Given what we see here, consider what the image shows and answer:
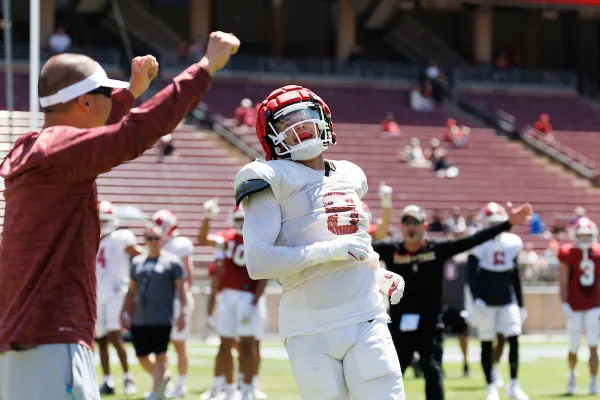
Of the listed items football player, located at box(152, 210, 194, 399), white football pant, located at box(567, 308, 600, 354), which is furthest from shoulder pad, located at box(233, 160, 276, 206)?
white football pant, located at box(567, 308, 600, 354)

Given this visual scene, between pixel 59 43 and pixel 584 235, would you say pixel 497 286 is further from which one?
pixel 59 43

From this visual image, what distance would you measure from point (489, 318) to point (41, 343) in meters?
8.74

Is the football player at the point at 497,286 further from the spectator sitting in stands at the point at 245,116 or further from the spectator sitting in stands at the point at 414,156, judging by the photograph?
the spectator sitting in stands at the point at 414,156

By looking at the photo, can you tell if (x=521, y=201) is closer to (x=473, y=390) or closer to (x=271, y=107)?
(x=473, y=390)

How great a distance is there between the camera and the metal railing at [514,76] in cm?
3409

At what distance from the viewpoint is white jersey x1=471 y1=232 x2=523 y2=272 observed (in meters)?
12.4

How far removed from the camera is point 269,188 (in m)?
5.35

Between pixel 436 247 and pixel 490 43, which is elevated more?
pixel 490 43

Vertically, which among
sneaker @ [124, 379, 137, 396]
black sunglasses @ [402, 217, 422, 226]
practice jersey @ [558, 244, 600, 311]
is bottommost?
sneaker @ [124, 379, 137, 396]

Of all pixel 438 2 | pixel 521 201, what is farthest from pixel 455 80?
pixel 521 201

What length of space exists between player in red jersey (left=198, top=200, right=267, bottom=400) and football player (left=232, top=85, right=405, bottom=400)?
19.7 feet

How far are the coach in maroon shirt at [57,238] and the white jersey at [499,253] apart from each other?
850cm

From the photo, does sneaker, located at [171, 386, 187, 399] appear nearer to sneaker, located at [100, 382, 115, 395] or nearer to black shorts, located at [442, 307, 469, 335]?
sneaker, located at [100, 382, 115, 395]

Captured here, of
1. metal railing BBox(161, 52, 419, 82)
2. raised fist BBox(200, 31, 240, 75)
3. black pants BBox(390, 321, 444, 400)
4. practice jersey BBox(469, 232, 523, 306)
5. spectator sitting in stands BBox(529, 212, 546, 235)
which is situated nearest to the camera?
raised fist BBox(200, 31, 240, 75)
